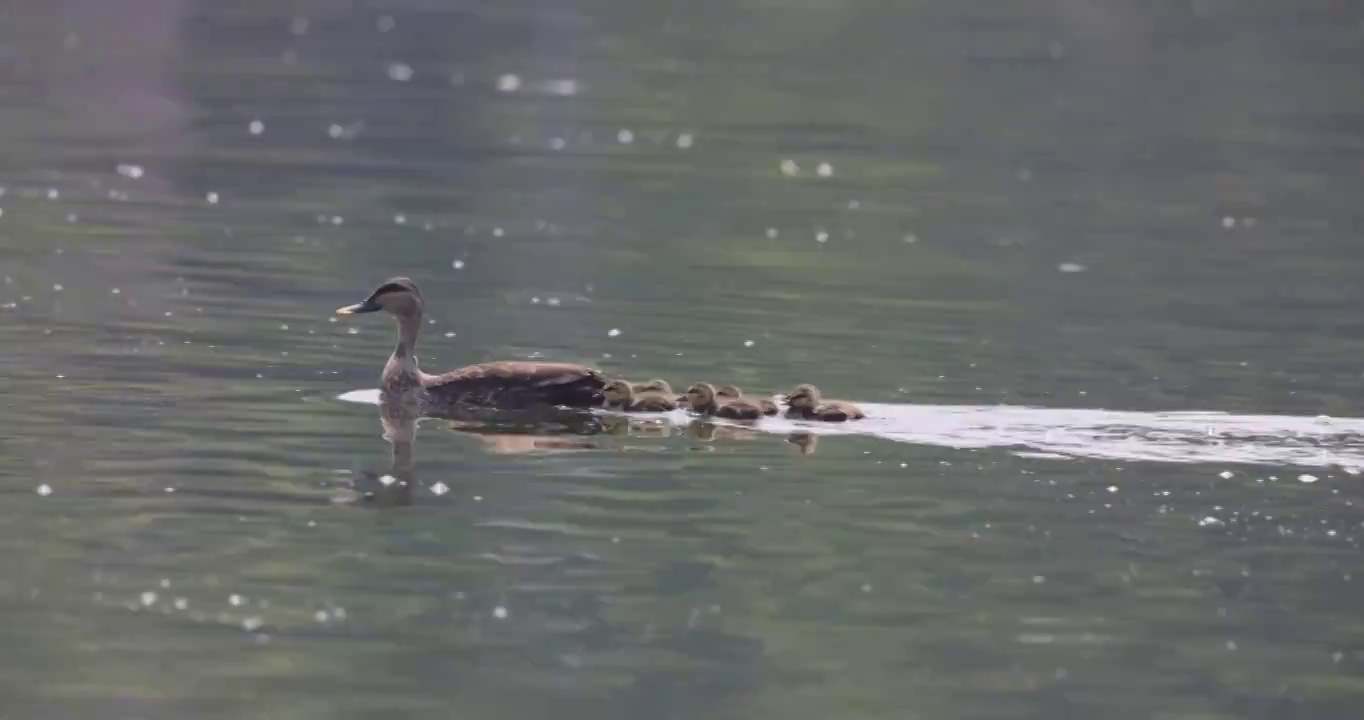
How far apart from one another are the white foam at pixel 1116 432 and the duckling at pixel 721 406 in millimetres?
77

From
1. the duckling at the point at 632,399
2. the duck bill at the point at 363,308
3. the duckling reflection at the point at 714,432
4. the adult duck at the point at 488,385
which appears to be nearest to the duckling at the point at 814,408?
the duckling reflection at the point at 714,432

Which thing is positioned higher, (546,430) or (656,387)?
(656,387)

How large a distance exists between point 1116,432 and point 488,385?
361 cm

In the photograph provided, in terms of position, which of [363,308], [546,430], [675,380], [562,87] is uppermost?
[562,87]

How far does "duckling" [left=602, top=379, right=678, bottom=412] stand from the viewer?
16.7 metres

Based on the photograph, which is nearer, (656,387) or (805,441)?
(805,441)

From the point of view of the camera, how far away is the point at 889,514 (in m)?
14.2

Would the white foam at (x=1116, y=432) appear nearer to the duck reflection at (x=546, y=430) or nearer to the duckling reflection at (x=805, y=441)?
the duckling reflection at (x=805, y=441)

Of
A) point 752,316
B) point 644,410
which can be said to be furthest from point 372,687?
point 752,316

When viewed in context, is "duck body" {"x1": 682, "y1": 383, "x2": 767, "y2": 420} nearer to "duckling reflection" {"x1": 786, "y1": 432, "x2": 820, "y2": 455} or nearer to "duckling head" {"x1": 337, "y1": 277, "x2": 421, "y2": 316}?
"duckling reflection" {"x1": 786, "y1": 432, "x2": 820, "y2": 455}

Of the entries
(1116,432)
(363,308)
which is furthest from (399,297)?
(1116,432)

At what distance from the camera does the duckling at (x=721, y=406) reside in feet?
54.3

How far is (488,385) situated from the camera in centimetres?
1700

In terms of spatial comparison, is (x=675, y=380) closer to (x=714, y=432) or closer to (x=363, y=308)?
(x=714, y=432)
